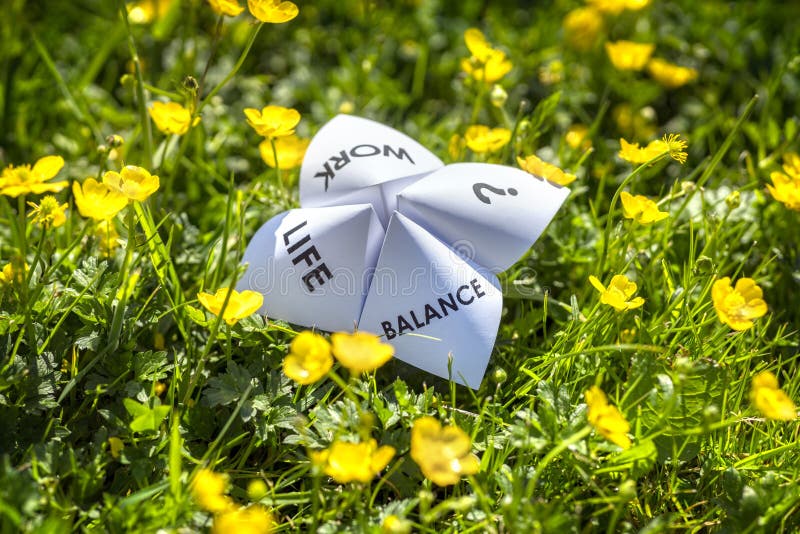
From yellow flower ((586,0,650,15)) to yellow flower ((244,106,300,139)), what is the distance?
1229 mm

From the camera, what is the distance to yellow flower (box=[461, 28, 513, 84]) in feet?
5.63

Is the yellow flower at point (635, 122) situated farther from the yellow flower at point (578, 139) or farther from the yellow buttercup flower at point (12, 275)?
the yellow buttercup flower at point (12, 275)

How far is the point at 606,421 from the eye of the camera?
1.08 meters

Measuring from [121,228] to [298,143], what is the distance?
462 millimetres

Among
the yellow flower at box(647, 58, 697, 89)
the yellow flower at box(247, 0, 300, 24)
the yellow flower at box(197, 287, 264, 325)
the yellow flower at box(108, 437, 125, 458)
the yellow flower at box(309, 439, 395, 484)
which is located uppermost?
the yellow flower at box(247, 0, 300, 24)

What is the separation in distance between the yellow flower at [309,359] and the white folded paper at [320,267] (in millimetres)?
201


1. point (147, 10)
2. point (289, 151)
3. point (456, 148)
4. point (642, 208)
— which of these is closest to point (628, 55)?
point (456, 148)

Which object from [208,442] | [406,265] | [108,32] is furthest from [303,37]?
[208,442]

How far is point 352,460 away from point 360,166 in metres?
0.63

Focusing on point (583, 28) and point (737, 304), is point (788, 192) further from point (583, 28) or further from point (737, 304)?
point (583, 28)

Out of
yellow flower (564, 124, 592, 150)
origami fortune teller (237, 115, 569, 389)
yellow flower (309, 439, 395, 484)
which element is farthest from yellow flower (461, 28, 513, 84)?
yellow flower (309, 439, 395, 484)

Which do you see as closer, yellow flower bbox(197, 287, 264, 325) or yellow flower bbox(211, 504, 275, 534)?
yellow flower bbox(211, 504, 275, 534)

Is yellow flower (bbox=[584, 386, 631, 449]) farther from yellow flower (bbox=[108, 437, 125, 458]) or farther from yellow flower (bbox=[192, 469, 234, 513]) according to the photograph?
yellow flower (bbox=[108, 437, 125, 458])

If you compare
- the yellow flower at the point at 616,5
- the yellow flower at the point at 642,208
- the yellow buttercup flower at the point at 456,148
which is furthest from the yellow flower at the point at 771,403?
the yellow flower at the point at 616,5
